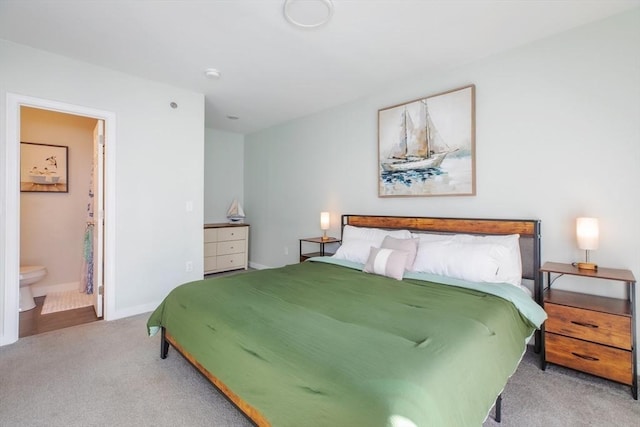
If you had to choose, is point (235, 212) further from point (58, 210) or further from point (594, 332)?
point (594, 332)

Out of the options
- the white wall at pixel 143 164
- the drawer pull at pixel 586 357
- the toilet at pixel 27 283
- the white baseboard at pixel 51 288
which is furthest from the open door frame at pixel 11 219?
the drawer pull at pixel 586 357

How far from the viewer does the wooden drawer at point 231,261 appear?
16.8 ft

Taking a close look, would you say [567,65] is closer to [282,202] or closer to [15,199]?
[282,202]

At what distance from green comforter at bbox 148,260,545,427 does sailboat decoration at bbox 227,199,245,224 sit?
3371mm

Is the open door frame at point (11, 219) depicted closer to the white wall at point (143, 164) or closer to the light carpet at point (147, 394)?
the white wall at point (143, 164)

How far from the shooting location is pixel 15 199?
8.64ft

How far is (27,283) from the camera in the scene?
135 inches

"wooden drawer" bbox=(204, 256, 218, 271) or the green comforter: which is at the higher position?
the green comforter

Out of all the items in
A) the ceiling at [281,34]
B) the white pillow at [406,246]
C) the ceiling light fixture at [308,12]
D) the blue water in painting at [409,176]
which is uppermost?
the ceiling at [281,34]

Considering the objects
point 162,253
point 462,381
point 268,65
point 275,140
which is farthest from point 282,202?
point 462,381

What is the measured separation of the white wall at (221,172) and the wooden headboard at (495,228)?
128 inches

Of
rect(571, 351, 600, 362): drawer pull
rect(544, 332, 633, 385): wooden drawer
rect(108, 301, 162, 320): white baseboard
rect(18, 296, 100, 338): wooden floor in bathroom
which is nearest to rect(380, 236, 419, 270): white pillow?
rect(544, 332, 633, 385): wooden drawer

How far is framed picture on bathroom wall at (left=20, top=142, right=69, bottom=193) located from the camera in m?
3.82

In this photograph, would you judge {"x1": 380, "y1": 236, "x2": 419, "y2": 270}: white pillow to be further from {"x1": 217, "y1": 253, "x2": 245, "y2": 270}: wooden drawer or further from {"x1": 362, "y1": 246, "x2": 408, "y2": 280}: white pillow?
{"x1": 217, "y1": 253, "x2": 245, "y2": 270}: wooden drawer
